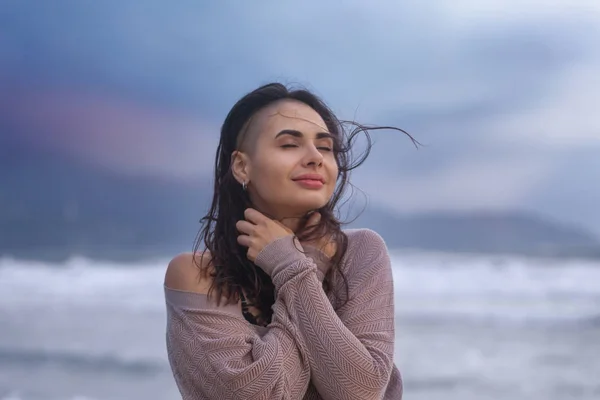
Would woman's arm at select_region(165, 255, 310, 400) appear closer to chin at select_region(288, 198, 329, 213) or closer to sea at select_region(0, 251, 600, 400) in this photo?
chin at select_region(288, 198, 329, 213)

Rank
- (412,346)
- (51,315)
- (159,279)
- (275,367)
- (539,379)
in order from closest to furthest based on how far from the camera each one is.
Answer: (275,367)
(539,379)
(412,346)
(51,315)
(159,279)

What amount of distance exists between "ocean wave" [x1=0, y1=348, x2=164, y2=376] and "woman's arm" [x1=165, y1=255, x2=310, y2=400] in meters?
2.68

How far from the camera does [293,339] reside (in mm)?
1287

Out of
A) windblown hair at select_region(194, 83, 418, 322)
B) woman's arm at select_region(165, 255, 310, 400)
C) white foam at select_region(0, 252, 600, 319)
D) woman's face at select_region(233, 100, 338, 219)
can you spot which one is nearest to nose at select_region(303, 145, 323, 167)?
woman's face at select_region(233, 100, 338, 219)

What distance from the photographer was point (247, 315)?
4.58ft

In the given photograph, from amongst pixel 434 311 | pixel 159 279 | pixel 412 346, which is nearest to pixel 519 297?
pixel 434 311

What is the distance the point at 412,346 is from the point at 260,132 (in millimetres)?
2998

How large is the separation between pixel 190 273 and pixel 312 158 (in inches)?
13.0

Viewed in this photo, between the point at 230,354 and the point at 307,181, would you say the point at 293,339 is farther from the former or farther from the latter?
the point at 307,181

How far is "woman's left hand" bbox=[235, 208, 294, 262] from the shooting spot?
1376 mm

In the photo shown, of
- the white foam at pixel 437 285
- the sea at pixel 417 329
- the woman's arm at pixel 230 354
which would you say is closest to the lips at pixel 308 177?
the woman's arm at pixel 230 354

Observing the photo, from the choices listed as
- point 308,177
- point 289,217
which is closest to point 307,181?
point 308,177

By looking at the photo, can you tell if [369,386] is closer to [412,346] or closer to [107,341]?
[412,346]

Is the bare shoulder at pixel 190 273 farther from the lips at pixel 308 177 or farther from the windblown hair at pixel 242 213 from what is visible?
the lips at pixel 308 177
